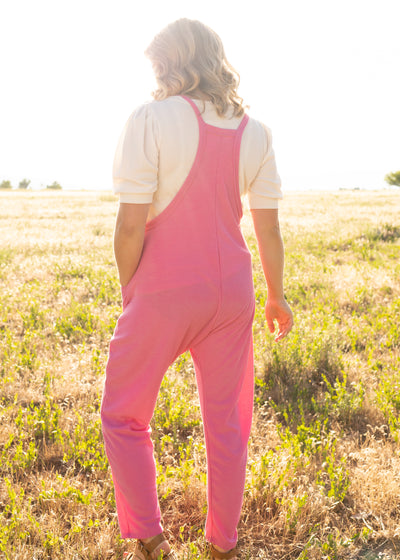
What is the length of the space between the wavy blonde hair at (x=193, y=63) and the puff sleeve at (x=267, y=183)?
0.25m

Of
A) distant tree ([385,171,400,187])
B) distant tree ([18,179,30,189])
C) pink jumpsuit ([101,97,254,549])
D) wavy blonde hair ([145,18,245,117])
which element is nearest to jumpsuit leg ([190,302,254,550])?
pink jumpsuit ([101,97,254,549])

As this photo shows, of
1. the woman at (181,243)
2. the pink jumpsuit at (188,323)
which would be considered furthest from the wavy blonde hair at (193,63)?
the pink jumpsuit at (188,323)

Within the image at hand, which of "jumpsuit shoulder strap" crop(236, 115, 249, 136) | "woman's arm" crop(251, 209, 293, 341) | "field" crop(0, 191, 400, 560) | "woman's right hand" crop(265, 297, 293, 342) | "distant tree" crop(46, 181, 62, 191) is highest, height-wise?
"distant tree" crop(46, 181, 62, 191)

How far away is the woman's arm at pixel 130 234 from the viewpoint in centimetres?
212

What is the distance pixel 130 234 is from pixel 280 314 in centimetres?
106

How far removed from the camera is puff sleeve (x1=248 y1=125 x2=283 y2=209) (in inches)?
94.3

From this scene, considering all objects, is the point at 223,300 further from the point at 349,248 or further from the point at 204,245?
the point at 349,248

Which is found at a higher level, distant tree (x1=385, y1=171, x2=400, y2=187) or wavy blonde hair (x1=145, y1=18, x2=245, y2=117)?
distant tree (x1=385, y1=171, x2=400, y2=187)

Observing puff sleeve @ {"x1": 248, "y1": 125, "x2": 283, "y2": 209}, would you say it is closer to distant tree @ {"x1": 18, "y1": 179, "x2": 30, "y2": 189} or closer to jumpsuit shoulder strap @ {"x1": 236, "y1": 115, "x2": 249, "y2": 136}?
jumpsuit shoulder strap @ {"x1": 236, "y1": 115, "x2": 249, "y2": 136}

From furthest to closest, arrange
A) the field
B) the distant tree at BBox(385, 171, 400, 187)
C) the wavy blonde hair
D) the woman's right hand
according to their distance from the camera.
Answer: the distant tree at BBox(385, 171, 400, 187) < the field < the woman's right hand < the wavy blonde hair

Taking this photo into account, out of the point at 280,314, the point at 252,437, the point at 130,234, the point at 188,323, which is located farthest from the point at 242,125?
the point at 252,437

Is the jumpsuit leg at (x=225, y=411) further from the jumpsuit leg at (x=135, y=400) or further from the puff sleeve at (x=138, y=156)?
the puff sleeve at (x=138, y=156)

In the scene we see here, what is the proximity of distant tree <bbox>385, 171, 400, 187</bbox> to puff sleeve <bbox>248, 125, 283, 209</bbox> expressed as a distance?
63.8 m

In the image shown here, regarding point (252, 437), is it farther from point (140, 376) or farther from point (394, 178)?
point (394, 178)
